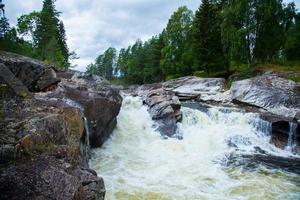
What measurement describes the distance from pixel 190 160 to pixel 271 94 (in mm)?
11026

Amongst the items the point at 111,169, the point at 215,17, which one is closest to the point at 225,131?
the point at 111,169

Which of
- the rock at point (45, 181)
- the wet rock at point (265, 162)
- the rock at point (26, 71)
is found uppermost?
the rock at point (26, 71)

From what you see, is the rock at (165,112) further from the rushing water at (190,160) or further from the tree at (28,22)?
the tree at (28,22)

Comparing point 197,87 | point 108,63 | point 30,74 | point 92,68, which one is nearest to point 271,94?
point 197,87

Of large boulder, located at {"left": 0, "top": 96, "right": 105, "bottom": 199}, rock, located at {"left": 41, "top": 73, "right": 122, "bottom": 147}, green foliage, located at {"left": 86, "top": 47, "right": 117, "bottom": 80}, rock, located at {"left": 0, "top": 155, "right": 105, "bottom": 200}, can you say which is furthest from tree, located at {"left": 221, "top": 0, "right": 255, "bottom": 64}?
green foliage, located at {"left": 86, "top": 47, "right": 117, "bottom": 80}

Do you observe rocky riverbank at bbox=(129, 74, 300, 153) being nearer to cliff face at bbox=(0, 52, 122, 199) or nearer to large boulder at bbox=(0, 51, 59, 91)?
cliff face at bbox=(0, 52, 122, 199)

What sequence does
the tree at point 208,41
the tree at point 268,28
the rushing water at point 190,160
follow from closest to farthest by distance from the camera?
the rushing water at point 190,160 < the tree at point 268,28 < the tree at point 208,41

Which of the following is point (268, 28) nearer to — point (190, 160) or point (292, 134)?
point (292, 134)

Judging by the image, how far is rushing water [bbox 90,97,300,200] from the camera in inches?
431

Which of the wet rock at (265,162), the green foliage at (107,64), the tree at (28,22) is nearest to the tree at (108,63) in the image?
the green foliage at (107,64)

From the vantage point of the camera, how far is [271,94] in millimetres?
22766

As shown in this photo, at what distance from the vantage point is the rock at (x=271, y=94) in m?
21.8

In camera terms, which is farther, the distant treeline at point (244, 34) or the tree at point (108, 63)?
the tree at point (108, 63)

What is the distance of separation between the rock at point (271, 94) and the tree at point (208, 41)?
942cm
